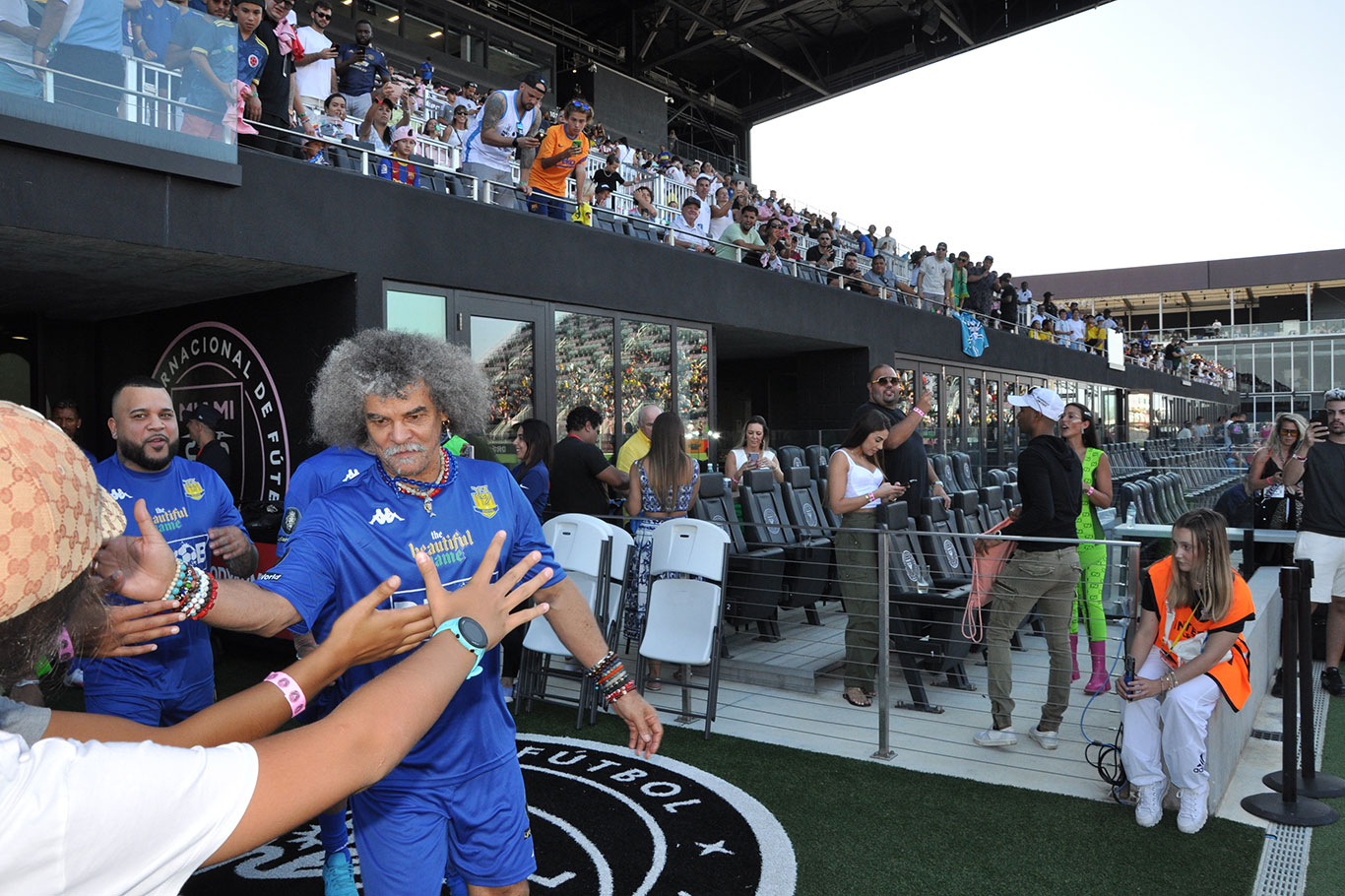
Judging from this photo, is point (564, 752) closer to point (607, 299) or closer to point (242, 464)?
point (242, 464)

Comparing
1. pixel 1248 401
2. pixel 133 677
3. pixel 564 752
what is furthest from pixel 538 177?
pixel 1248 401

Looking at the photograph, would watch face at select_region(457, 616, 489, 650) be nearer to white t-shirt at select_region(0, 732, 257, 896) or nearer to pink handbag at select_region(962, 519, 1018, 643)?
white t-shirt at select_region(0, 732, 257, 896)

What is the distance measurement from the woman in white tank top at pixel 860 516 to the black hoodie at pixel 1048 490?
77 cm

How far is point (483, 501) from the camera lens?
232cm

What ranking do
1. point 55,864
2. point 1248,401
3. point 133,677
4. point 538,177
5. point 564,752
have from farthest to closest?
point 1248,401
point 538,177
point 564,752
point 133,677
point 55,864

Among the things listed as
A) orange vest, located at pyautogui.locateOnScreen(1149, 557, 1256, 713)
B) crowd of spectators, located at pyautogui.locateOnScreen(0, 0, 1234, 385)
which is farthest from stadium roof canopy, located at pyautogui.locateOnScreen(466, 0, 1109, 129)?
orange vest, located at pyautogui.locateOnScreen(1149, 557, 1256, 713)

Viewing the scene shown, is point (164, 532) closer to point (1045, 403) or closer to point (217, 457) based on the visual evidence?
point (217, 457)

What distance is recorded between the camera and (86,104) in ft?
18.1

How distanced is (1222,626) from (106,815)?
168 inches

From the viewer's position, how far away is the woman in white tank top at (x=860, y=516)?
5.58 meters

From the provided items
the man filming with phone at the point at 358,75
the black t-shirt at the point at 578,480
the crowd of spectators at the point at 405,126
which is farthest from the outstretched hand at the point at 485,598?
the man filming with phone at the point at 358,75

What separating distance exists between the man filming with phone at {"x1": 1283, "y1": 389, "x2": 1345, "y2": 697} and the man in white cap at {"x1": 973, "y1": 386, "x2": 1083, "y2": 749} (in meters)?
1.99

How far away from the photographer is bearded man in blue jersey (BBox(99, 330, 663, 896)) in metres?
2.07

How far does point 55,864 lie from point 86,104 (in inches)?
238
